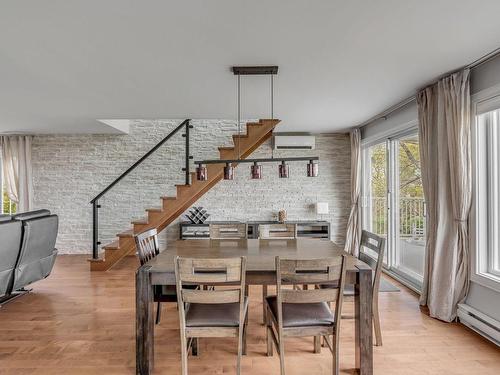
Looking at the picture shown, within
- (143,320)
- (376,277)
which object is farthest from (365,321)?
(143,320)

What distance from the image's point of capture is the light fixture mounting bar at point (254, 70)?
2.95m

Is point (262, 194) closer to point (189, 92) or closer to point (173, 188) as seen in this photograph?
point (173, 188)

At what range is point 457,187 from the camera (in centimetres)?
306

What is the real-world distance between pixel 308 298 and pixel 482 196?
7.09 feet

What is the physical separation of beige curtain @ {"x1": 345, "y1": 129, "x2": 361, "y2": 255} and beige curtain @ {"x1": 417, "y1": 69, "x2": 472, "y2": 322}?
7.92ft

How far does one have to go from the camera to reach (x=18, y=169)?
6.25m

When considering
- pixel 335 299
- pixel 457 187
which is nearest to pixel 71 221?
pixel 335 299

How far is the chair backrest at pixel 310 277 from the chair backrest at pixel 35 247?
3.21m

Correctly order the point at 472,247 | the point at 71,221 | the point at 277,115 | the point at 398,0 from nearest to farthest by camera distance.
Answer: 1. the point at 398,0
2. the point at 472,247
3. the point at 277,115
4. the point at 71,221

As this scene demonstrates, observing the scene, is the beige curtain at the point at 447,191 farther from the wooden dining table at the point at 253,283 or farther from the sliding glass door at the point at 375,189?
the sliding glass door at the point at 375,189

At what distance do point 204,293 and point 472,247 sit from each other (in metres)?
2.63

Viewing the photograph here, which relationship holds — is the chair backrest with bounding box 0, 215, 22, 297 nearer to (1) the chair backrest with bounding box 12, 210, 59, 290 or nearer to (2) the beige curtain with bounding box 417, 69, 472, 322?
(1) the chair backrest with bounding box 12, 210, 59, 290

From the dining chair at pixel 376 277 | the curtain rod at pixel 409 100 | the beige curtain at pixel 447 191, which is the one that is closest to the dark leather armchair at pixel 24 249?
the dining chair at pixel 376 277

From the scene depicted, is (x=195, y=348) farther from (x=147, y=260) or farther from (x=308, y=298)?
(x=308, y=298)
